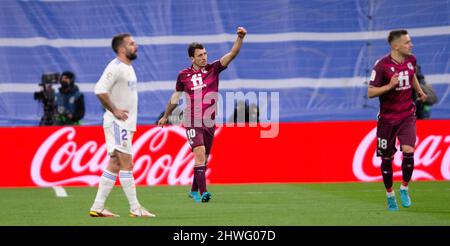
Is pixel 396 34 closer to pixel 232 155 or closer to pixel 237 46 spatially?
pixel 237 46

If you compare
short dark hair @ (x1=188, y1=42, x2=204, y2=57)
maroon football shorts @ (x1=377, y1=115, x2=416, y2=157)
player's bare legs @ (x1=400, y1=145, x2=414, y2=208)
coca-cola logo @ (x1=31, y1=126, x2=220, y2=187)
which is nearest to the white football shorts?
short dark hair @ (x1=188, y1=42, x2=204, y2=57)

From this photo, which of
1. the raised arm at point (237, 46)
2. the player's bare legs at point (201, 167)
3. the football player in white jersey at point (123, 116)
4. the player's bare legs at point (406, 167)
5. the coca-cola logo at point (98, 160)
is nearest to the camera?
the football player in white jersey at point (123, 116)

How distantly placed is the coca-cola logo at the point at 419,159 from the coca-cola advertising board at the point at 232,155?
0.06 feet

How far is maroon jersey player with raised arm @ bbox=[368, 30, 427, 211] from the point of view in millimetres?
12102

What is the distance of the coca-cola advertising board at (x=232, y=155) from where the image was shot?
17828 mm

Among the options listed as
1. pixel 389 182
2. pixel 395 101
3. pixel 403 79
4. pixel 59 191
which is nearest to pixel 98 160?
pixel 59 191

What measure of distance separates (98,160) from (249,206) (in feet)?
17.8

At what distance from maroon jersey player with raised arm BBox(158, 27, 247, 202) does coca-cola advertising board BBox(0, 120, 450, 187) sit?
3786 millimetres

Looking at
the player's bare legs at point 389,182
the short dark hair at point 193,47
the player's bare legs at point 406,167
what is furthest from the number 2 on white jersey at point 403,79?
the short dark hair at point 193,47

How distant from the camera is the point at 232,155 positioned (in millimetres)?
18094

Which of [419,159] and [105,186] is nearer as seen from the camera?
[105,186]

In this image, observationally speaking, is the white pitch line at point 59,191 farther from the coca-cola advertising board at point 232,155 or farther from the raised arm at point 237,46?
the raised arm at point 237,46
